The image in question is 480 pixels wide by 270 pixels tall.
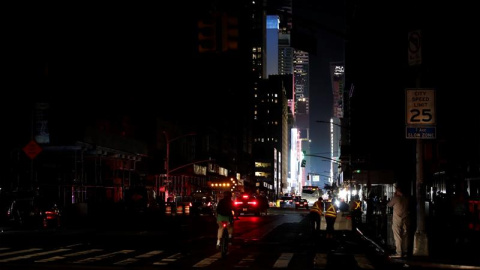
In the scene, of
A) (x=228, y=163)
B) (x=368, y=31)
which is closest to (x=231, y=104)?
(x=228, y=163)

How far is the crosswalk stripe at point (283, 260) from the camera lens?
53.2 feet

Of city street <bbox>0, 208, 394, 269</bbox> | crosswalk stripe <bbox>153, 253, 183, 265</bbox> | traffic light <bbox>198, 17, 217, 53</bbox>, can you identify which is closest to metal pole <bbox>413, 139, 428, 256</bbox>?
city street <bbox>0, 208, 394, 269</bbox>

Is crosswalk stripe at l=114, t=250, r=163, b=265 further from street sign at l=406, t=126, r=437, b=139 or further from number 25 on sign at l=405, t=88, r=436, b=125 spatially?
number 25 on sign at l=405, t=88, r=436, b=125

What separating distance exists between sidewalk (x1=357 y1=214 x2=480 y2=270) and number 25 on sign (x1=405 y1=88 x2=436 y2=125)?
3.70m

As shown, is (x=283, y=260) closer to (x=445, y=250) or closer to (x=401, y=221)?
(x=401, y=221)

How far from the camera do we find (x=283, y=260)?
17641mm

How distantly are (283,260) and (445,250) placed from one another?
616cm

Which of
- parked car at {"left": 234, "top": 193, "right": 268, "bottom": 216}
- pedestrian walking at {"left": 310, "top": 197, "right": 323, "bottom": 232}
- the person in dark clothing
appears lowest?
parked car at {"left": 234, "top": 193, "right": 268, "bottom": 216}

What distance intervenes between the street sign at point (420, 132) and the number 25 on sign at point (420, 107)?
179mm

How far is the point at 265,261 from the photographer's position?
17297 millimetres

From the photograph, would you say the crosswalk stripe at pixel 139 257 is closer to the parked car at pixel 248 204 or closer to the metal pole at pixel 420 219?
the metal pole at pixel 420 219

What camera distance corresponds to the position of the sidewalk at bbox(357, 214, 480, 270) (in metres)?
16.4

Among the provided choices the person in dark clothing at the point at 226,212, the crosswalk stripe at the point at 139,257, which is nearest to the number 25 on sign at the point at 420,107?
the person in dark clothing at the point at 226,212

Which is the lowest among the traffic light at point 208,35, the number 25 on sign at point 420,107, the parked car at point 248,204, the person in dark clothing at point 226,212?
the parked car at point 248,204
